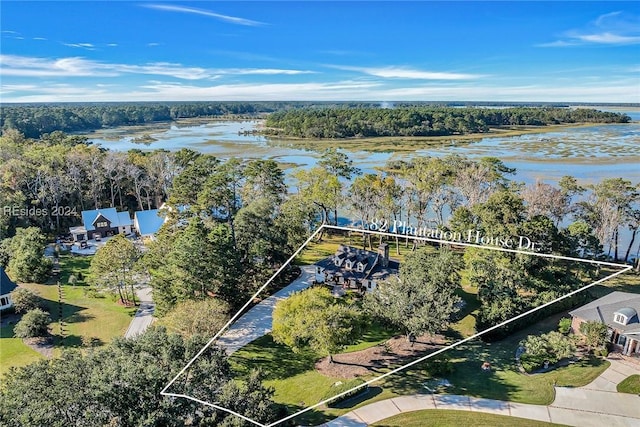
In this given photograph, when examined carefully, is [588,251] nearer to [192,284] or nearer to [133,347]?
Answer: [192,284]

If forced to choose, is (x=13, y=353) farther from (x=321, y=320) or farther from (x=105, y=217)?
(x=105, y=217)

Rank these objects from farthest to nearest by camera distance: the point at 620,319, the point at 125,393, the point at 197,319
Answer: the point at 197,319 < the point at 620,319 < the point at 125,393

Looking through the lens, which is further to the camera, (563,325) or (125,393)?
(563,325)

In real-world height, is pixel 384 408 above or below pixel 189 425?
below

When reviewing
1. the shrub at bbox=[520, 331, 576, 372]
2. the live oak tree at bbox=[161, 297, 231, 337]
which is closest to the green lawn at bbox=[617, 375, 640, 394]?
the shrub at bbox=[520, 331, 576, 372]

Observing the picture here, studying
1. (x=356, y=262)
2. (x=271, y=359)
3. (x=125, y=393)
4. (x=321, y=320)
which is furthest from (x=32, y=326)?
(x=356, y=262)

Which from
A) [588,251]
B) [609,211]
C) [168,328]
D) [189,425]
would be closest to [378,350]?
[189,425]

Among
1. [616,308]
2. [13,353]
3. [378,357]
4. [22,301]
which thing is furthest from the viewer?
[22,301]
